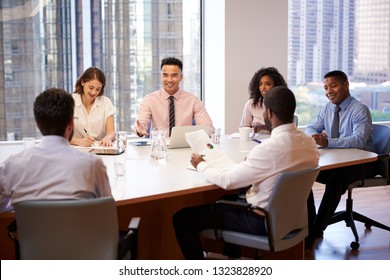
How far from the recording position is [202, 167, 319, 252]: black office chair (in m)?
3.04

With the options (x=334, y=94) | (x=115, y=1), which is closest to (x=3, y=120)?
(x=115, y=1)

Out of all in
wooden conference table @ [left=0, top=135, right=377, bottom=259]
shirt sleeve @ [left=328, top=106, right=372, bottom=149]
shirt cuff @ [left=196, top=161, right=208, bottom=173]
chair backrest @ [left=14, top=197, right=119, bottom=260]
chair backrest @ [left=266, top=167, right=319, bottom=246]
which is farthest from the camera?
shirt sleeve @ [left=328, top=106, right=372, bottom=149]

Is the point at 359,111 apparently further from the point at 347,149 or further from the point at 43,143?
the point at 43,143

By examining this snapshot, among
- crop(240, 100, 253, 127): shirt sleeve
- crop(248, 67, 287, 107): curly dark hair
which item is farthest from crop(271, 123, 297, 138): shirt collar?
crop(240, 100, 253, 127): shirt sleeve

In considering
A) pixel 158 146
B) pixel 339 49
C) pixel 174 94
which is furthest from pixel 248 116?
pixel 339 49

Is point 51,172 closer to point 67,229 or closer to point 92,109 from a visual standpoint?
point 67,229

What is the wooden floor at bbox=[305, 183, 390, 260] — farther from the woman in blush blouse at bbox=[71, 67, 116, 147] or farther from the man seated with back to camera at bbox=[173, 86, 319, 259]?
the woman in blush blouse at bbox=[71, 67, 116, 147]

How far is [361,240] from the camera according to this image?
4.67 meters

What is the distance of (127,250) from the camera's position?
281 cm

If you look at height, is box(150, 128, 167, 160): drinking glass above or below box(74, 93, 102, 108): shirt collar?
below

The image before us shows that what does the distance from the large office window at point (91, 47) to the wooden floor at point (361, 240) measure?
236cm

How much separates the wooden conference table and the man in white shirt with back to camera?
1.04 ft

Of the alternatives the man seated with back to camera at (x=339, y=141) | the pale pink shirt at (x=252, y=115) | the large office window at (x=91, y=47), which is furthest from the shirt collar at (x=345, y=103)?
the large office window at (x=91, y=47)
